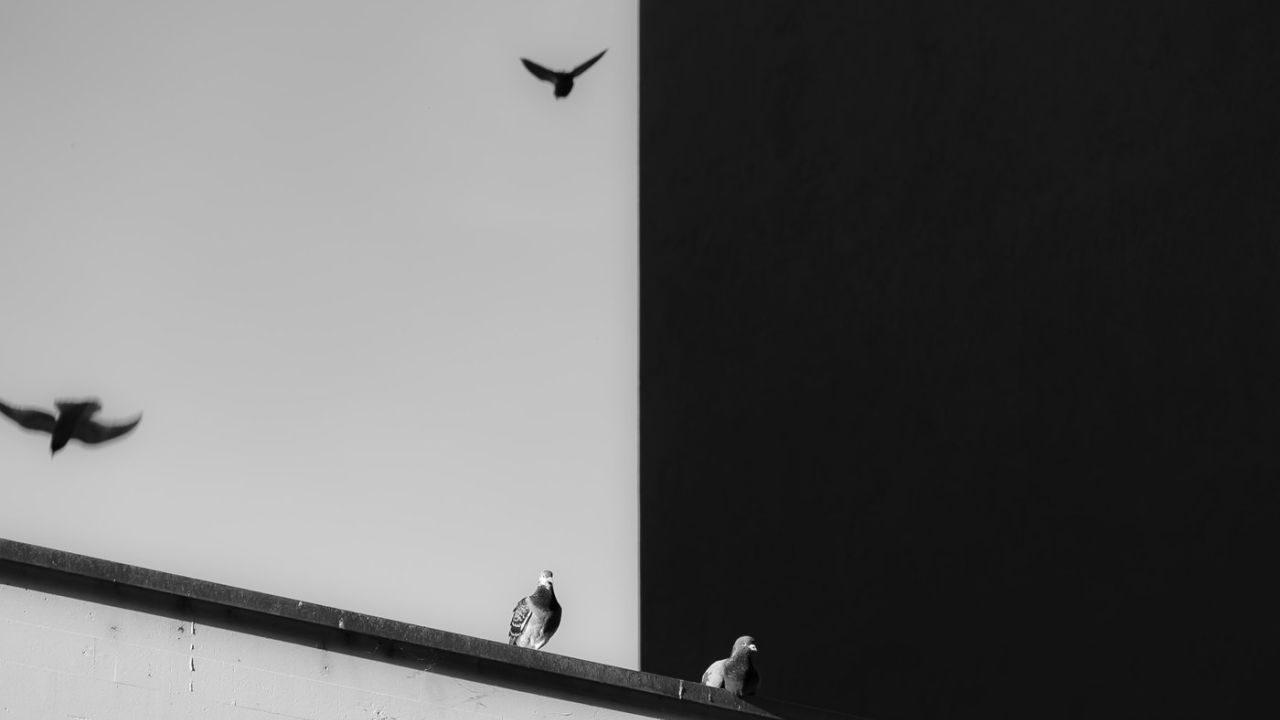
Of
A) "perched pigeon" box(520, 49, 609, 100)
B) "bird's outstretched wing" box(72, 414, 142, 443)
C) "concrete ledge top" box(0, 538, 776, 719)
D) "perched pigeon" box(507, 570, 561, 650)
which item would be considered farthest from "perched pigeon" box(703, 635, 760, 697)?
"perched pigeon" box(520, 49, 609, 100)

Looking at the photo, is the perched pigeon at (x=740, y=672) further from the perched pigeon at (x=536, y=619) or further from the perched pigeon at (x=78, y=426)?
the perched pigeon at (x=78, y=426)

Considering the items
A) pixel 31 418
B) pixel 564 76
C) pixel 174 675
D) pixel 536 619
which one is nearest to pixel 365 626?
pixel 174 675

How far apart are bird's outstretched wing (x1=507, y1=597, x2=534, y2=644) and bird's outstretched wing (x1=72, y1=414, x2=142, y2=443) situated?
5.08 meters

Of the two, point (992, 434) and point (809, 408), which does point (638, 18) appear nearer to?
point (809, 408)

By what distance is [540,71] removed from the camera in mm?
17453

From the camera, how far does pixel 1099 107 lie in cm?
1445

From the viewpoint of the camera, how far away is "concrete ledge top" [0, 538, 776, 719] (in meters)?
6.66

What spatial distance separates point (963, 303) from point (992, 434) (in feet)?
3.79

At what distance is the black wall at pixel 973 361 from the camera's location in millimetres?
13141

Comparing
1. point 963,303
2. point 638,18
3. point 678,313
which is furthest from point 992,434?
point 638,18

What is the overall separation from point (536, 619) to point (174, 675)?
4319mm

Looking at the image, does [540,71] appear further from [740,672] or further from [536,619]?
[740,672]

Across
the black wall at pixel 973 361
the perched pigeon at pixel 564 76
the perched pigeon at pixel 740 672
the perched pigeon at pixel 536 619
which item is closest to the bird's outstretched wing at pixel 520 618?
the perched pigeon at pixel 536 619

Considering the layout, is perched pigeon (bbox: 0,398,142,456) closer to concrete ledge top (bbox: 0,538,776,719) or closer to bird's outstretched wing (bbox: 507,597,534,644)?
bird's outstretched wing (bbox: 507,597,534,644)
